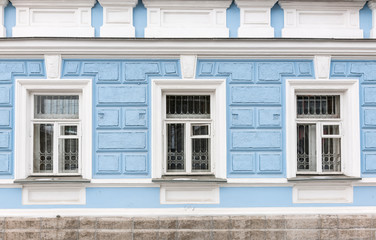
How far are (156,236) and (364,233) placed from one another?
139 inches

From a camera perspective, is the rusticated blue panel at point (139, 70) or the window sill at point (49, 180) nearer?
the window sill at point (49, 180)

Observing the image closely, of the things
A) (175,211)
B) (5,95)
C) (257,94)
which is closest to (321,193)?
(257,94)

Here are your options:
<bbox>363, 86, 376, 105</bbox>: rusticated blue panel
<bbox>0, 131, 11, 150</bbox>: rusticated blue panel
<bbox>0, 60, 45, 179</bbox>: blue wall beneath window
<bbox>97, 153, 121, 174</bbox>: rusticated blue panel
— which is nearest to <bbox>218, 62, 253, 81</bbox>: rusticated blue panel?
<bbox>363, 86, 376, 105</bbox>: rusticated blue panel

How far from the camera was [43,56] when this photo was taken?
5.64m

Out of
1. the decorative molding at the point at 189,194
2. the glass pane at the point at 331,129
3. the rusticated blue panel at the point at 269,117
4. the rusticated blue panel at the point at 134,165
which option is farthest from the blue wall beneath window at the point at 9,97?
the glass pane at the point at 331,129

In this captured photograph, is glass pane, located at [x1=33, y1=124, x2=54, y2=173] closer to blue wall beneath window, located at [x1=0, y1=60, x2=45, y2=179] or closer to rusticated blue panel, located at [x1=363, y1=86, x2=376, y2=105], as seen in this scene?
blue wall beneath window, located at [x1=0, y1=60, x2=45, y2=179]

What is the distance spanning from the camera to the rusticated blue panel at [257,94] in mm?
5738

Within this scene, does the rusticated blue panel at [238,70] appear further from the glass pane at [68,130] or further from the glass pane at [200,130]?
the glass pane at [68,130]

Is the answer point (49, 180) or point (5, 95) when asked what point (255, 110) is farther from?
point (5, 95)

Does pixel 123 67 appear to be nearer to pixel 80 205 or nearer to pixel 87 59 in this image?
pixel 87 59

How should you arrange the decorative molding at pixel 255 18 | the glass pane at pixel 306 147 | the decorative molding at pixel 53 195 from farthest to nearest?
the glass pane at pixel 306 147 → the decorative molding at pixel 255 18 → the decorative molding at pixel 53 195

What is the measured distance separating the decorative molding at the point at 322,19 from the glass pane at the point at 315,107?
1.07 m

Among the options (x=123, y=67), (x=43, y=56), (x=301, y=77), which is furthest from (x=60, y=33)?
(x=301, y=77)

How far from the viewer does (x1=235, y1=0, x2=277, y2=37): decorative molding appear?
18.8ft
